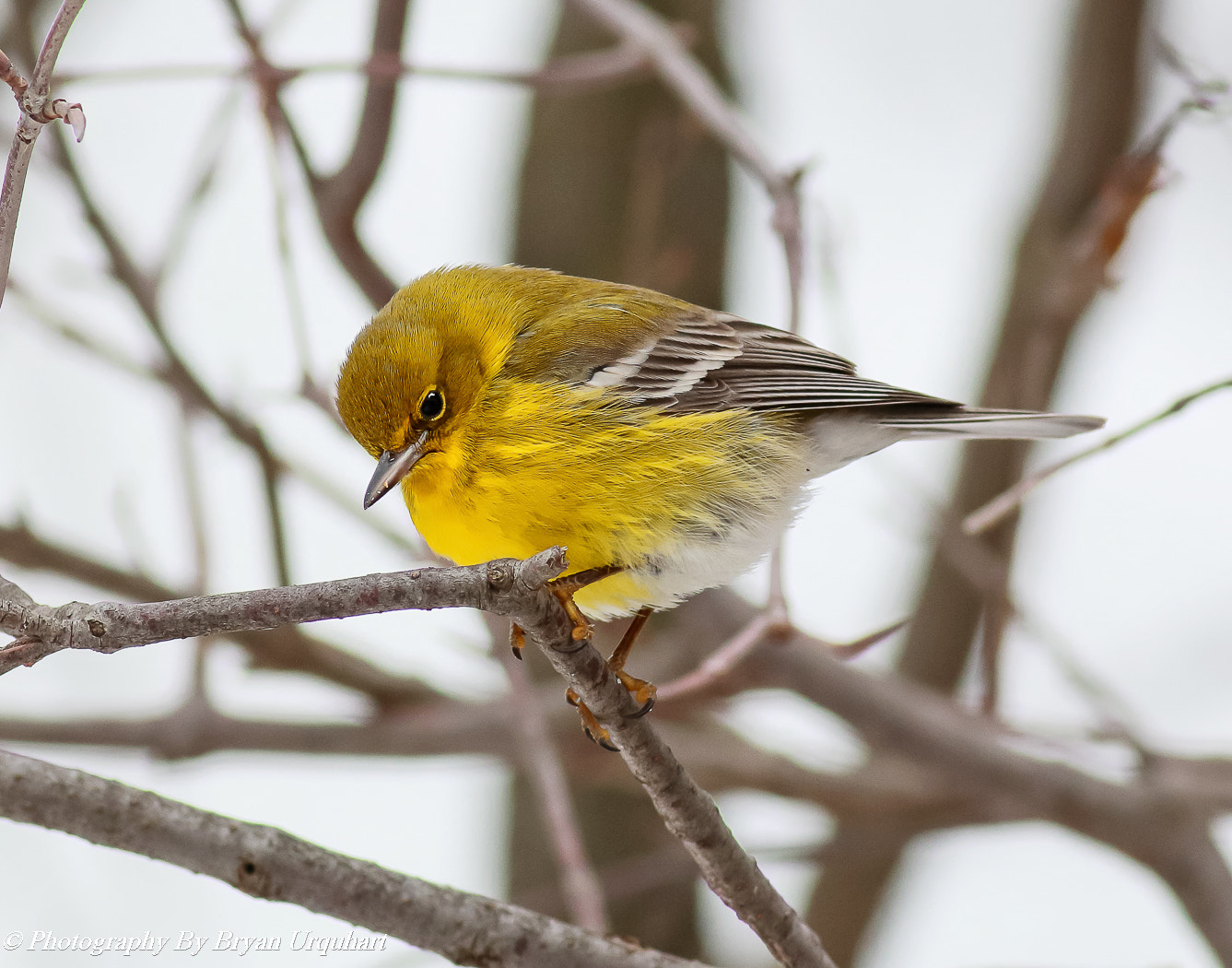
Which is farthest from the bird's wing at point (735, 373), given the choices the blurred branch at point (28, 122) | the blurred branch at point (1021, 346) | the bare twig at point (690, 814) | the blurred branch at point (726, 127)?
the blurred branch at point (28, 122)

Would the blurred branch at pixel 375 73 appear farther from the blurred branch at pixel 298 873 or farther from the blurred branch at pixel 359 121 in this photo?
the blurred branch at pixel 298 873

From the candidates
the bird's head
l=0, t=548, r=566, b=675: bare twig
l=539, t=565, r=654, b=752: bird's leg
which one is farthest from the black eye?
l=0, t=548, r=566, b=675: bare twig

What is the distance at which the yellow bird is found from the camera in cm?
295

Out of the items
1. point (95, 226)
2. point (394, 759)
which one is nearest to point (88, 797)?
point (95, 226)

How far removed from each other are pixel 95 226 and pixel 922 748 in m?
3.02

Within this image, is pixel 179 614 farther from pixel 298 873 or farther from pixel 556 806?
pixel 556 806

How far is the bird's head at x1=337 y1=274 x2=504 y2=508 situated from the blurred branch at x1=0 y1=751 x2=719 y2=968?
102cm

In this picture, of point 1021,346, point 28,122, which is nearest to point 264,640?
point 28,122

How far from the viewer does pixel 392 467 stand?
3018 mm

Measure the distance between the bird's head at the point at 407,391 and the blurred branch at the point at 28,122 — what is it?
1.40 m

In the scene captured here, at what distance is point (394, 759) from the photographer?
451 centimetres

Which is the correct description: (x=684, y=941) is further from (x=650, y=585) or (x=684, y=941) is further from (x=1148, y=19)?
(x=1148, y=19)

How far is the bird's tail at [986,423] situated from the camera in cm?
318

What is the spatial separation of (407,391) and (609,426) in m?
0.50
